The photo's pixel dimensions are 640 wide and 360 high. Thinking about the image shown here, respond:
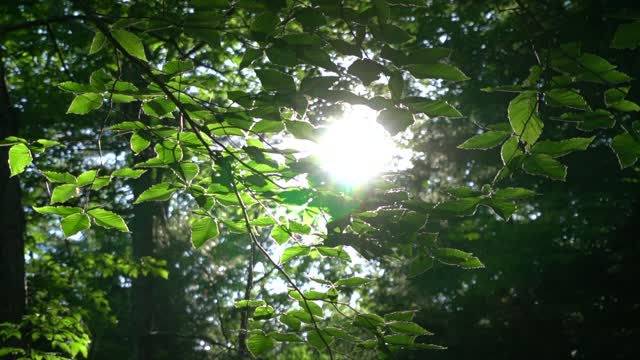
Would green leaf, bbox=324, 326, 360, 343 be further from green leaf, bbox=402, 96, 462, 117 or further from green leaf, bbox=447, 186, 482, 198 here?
green leaf, bbox=402, 96, 462, 117

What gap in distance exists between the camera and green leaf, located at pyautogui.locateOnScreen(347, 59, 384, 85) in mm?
1047

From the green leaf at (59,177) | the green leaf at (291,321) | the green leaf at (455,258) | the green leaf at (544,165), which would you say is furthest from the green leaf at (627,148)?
the green leaf at (59,177)

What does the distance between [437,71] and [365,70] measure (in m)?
0.14

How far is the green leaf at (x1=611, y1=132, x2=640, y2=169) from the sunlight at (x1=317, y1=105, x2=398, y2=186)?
0.53 m

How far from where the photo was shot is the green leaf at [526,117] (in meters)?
1.14

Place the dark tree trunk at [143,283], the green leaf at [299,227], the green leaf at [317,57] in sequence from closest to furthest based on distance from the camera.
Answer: the green leaf at [317,57], the green leaf at [299,227], the dark tree trunk at [143,283]

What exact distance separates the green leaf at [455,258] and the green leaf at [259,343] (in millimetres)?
550

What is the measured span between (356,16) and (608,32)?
761 cm

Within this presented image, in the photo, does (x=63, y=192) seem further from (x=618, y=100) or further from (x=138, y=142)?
(x=618, y=100)

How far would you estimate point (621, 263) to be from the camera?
8219 millimetres

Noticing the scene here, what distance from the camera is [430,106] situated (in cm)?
109

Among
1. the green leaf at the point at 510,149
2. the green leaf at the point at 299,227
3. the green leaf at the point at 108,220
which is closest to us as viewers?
the green leaf at the point at 510,149

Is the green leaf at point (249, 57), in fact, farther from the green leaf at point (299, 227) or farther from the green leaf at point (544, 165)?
the green leaf at point (544, 165)

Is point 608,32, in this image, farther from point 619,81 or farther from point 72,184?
point 72,184
